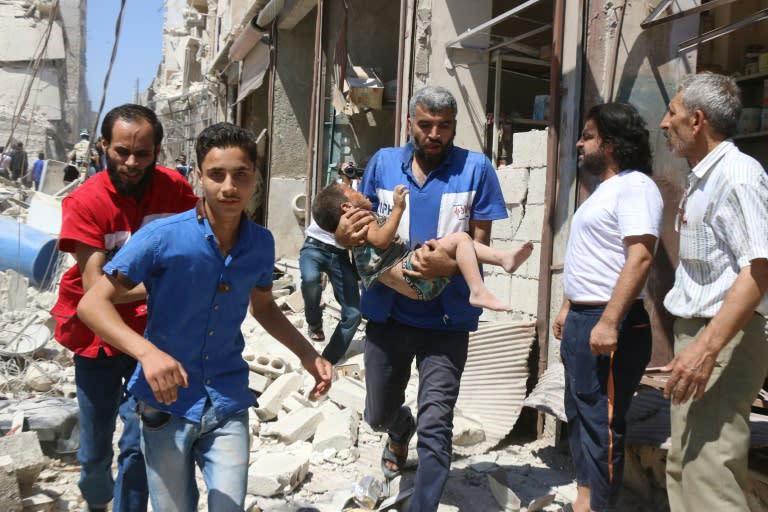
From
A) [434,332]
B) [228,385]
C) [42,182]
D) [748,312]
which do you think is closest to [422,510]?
[434,332]

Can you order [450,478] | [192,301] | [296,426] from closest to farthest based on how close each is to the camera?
[192,301]
[450,478]
[296,426]

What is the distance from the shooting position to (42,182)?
824 inches

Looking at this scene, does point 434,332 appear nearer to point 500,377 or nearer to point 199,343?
point 199,343

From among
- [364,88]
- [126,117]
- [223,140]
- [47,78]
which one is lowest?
[223,140]

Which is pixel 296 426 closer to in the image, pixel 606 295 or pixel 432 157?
pixel 432 157

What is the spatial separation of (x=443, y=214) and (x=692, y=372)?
134 centimetres

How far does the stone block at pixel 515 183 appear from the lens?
537 cm

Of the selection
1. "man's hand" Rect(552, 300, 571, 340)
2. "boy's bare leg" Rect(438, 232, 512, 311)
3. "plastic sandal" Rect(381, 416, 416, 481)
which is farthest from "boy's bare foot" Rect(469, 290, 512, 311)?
"plastic sandal" Rect(381, 416, 416, 481)

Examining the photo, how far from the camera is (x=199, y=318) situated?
2385 mm

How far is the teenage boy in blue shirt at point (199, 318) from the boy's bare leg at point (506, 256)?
3.85 feet

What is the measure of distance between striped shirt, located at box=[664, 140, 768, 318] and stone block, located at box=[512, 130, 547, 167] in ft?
7.92

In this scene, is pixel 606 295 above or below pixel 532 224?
below

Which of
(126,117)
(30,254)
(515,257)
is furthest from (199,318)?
(30,254)

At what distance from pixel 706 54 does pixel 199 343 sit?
5.29 meters
